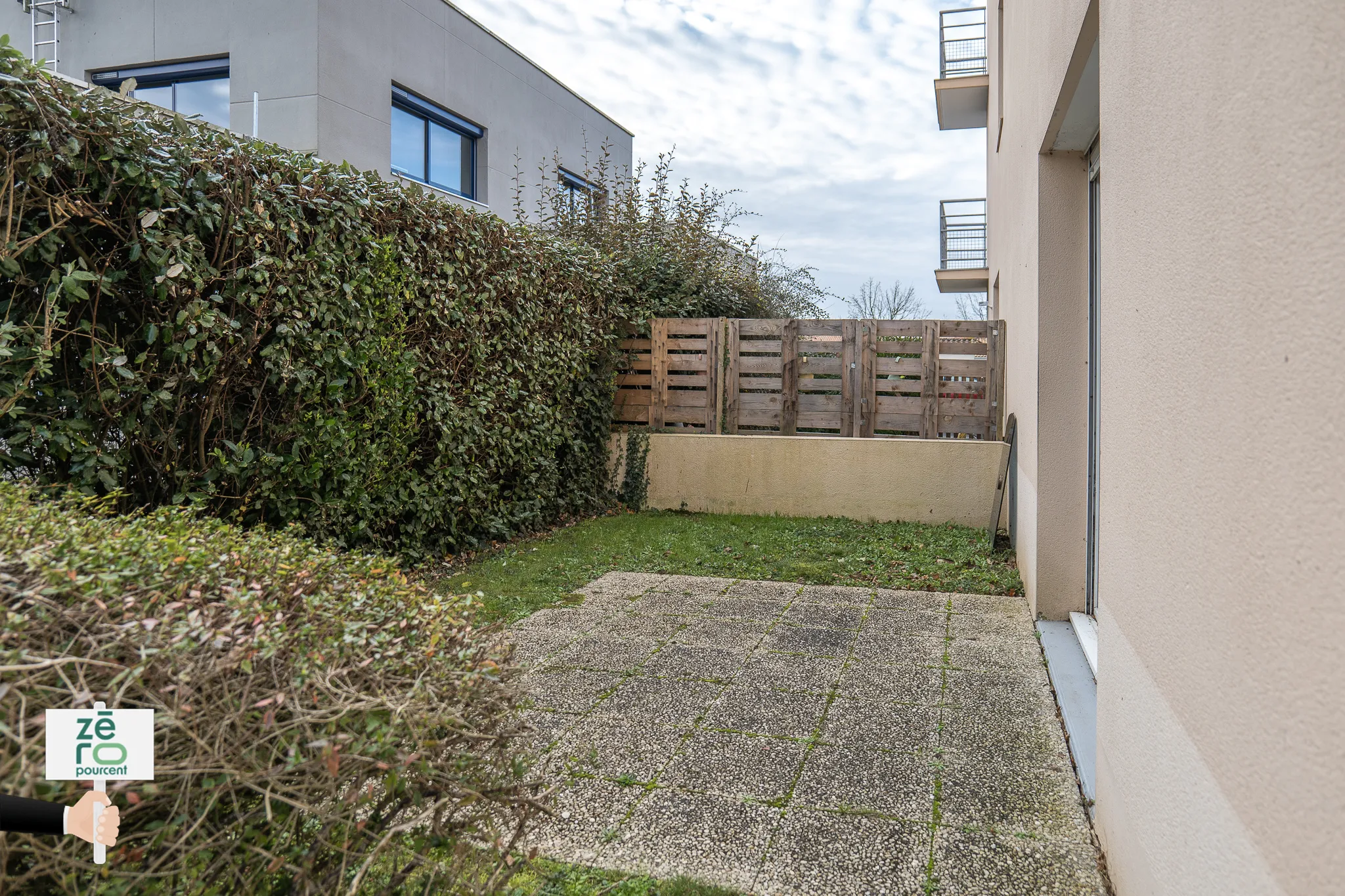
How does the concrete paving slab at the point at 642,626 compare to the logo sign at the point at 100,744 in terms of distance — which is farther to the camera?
the concrete paving slab at the point at 642,626

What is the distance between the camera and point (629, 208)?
10742 millimetres

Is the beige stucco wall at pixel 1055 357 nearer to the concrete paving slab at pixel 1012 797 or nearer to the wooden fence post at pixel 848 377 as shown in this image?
the concrete paving slab at pixel 1012 797

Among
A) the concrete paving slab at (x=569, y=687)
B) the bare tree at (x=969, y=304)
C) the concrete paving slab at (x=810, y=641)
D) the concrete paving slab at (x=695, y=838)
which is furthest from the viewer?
the bare tree at (x=969, y=304)

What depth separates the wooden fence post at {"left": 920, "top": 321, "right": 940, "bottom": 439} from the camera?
878 centimetres

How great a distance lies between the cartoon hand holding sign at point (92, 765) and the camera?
109 cm

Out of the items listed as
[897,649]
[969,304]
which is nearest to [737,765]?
[897,649]

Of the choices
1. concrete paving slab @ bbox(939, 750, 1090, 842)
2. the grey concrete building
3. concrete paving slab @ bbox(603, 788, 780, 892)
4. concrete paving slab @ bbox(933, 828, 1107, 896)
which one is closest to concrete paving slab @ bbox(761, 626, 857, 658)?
concrete paving slab @ bbox(939, 750, 1090, 842)

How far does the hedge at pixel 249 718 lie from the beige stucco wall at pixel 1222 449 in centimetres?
116

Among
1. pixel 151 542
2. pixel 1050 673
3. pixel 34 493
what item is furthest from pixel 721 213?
pixel 151 542

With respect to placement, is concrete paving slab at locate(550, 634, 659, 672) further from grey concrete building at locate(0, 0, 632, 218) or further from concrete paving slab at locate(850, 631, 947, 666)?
grey concrete building at locate(0, 0, 632, 218)

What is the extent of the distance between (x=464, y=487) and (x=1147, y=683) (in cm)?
523

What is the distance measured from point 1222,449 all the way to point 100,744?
1.75m

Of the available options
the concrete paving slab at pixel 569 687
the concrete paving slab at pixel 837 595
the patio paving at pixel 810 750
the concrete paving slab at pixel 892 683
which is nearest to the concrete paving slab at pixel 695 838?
the patio paving at pixel 810 750

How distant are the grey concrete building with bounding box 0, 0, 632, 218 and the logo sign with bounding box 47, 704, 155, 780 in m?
10.2
